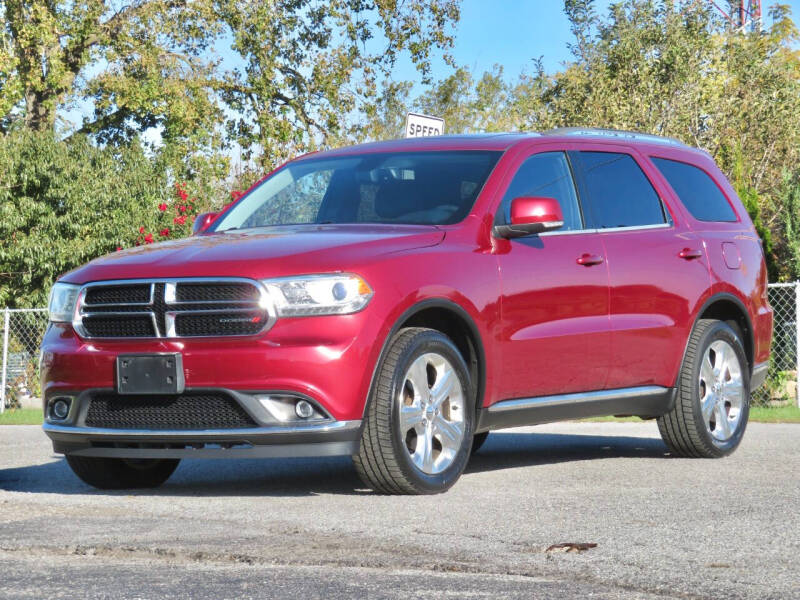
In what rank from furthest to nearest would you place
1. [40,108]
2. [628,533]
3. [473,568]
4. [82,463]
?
[40,108], [82,463], [628,533], [473,568]

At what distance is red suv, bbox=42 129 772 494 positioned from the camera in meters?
6.52

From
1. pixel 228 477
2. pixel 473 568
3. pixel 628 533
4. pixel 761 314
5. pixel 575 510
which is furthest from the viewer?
pixel 761 314

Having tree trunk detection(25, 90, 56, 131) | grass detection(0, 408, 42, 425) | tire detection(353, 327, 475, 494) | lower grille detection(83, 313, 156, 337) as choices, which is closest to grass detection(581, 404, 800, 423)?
grass detection(0, 408, 42, 425)

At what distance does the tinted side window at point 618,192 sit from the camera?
8.35 meters

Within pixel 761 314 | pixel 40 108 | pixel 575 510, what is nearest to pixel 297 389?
pixel 575 510

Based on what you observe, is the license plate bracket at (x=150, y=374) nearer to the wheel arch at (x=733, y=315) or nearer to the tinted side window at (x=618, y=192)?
the tinted side window at (x=618, y=192)

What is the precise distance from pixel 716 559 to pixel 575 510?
1381 mm

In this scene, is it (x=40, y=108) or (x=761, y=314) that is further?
(x=40, y=108)

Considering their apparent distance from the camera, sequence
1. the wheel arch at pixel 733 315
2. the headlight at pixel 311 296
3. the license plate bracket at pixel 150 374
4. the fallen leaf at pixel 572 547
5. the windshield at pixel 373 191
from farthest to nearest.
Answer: the wheel arch at pixel 733 315, the windshield at pixel 373 191, the license plate bracket at pixel 150 374, the headlight at pixel 311 296, the fallen leaf at pixel 572 547

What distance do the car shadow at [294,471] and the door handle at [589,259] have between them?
4.69 feet

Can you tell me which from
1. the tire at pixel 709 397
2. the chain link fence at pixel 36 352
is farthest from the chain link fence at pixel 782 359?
the tire at pixel 709 397

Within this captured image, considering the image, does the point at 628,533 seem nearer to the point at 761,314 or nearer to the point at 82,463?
the point at 82,463

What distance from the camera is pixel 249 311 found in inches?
255

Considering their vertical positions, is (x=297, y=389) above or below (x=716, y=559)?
above
